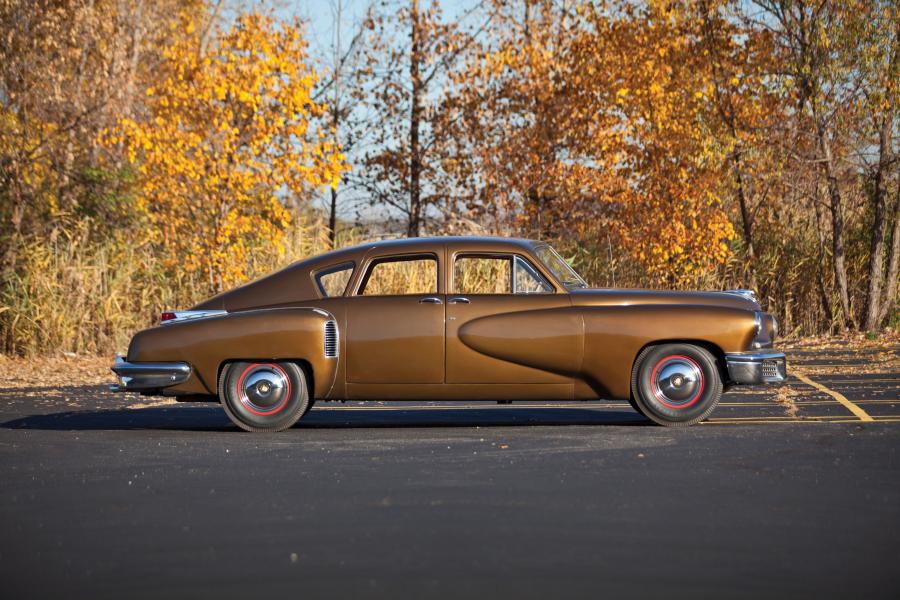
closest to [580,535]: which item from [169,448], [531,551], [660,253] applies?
[531,551]

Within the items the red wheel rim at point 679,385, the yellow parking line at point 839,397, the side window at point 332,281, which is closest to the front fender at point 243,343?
the side window at point 332,281

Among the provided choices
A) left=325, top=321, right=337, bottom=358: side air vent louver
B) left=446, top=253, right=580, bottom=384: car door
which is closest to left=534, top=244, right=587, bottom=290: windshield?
left=446, top=253, right=580, bottom=384: car door

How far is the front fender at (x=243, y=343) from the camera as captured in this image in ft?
35.0

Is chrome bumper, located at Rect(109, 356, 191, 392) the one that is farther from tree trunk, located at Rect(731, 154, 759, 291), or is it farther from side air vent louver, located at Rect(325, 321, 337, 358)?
tree trunk, located at Rect(731, 154, 759, 291)

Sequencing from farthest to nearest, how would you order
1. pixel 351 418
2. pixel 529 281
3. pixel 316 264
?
pixel 351 418 < pixel 316 264 < pixel 529 281

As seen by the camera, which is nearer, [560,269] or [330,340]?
[330,340]

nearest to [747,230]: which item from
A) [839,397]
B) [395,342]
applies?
[839,397]

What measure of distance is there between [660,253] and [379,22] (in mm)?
10608

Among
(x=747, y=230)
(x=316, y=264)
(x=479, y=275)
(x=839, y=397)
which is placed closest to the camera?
(x=316, y=264)

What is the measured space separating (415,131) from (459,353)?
2139 centimetres

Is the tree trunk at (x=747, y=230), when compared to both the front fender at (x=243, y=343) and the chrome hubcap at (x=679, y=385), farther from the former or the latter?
the front fender at (x=243, y=343)

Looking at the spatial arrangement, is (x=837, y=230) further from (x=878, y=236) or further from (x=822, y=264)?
(x=822, y=264)

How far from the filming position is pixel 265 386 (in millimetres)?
10797

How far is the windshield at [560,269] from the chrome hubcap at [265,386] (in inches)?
90.6
